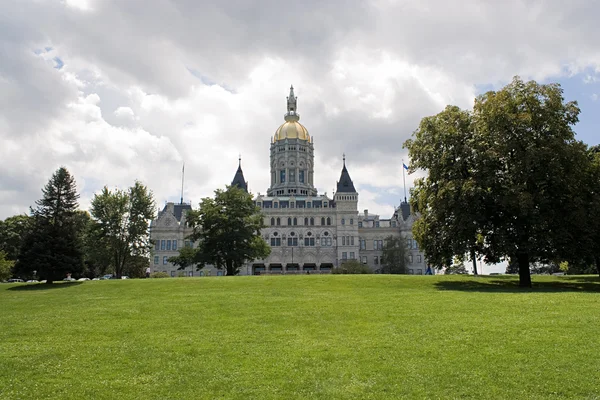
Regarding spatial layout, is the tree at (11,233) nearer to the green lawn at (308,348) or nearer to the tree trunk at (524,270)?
the green lawn at (308,348)

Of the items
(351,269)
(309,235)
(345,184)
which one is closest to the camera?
(351,269)

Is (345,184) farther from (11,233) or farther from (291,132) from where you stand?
(11,233)

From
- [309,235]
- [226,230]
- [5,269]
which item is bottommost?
[5,269]

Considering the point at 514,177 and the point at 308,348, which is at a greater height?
the point at 514,177

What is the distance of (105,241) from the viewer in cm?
5575

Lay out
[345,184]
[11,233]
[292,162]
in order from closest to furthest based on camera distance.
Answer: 1. [11,233]
2. [345,184]
3. [292,162]

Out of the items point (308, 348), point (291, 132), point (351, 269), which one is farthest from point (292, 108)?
point (308, 348)

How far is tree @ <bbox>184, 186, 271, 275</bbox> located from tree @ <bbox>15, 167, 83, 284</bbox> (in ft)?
43.2

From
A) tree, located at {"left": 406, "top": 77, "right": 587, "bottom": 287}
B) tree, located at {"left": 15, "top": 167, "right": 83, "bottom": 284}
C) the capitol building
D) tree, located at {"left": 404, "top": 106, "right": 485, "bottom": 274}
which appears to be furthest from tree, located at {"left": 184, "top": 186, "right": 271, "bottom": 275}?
the capitol building

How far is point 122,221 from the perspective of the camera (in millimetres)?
55812

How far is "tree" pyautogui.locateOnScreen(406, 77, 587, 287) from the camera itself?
100ft

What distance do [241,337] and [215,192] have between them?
1613 inches

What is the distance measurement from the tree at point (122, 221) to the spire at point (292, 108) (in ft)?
214

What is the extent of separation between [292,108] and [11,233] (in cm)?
6744
